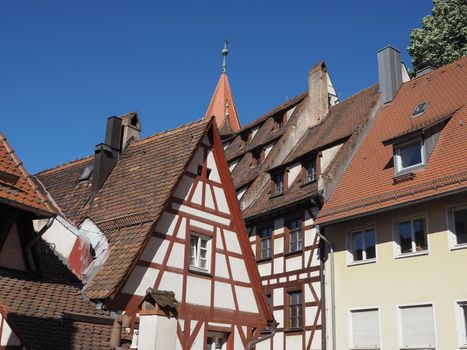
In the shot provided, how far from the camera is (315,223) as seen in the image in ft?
61.5

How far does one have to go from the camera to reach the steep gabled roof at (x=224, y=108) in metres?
40.6

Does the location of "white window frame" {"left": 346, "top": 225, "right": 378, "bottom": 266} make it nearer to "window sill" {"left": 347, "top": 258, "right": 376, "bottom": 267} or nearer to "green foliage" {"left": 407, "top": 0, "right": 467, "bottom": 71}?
"window sill" {"left": 347, "top": 258, "right": 376, "bottom": 267}

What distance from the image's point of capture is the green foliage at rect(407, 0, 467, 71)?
2677cm

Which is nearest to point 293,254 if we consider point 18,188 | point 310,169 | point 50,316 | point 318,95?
point 310,169

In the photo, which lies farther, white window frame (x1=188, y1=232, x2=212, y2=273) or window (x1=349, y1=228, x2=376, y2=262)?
window (x1=349, y1=228, x2=376, y2=262)

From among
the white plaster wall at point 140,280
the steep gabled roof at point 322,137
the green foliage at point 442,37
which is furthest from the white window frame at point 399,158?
the green foliage at point 442,37

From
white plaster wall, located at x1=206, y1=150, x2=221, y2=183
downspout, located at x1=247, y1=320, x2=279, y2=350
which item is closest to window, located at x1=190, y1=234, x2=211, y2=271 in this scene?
white plaster wall, located at x1=206, y1=150, x2=221, y2=183

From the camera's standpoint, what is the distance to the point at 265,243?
22438 mm

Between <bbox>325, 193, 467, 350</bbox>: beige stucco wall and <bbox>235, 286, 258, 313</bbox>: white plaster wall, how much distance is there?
374 cm

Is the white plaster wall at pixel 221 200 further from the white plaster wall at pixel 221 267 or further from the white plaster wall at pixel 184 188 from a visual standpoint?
the white plaster wall at pixel 221 267

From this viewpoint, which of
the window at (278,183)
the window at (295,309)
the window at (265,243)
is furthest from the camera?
the window at (278,183)

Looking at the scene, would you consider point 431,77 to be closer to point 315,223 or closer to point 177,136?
point 315,223

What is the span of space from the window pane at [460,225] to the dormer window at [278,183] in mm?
8095

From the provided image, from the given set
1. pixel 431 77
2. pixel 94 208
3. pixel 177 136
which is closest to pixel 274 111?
pixel 431 77
